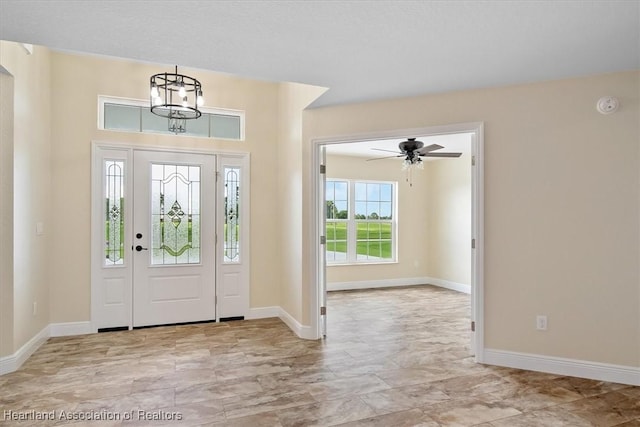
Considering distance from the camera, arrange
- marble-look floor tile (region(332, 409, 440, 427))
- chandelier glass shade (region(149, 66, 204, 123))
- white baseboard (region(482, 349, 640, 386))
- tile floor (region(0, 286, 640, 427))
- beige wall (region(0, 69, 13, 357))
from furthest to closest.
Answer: chandelier glass shade (region(149, 66, 204, 123))
beige wall (region(0, 69, 13, 357))
white baseboard (region(482, 349, 640, 386))
tile floor (region(0, 286, 640, 427))
marble-look floor tile (region(332, 409, 440, 427))

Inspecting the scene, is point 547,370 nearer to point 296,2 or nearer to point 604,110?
point 604,110

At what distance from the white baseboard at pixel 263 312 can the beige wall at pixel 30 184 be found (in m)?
Result: 2.31

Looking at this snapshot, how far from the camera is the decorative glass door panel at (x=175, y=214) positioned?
15.3ft

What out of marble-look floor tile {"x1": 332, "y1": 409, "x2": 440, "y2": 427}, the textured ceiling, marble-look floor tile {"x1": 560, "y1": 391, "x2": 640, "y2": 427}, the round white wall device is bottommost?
marble-look floor tile {"x1": 560, "y1": 391, "x2": 640, "y2": 427}

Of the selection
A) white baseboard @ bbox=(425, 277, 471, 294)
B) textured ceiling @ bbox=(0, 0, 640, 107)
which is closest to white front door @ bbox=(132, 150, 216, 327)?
textured ceiling @ bbox=(0, 0, 640, 107)

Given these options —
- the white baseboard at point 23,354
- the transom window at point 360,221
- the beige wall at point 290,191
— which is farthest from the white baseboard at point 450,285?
the white baseboard at point 23,354

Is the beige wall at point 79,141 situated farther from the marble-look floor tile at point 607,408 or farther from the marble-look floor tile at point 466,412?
the marble-look floor tile at point 607,408

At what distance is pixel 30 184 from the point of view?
12.0ft

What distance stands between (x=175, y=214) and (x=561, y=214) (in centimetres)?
425

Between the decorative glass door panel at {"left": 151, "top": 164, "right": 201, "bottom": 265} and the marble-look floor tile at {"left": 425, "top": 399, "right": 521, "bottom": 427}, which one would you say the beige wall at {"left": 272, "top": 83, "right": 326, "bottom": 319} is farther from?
the marble-look floor tile at {"left": 425, "top": 399, "right": 521, "bottom": 427}

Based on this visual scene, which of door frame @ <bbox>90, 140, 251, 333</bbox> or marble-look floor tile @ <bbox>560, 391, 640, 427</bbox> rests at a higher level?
door frame @ <bbox>90, 140, 251, 333</bbox>

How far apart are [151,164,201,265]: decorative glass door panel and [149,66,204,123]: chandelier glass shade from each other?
56cm

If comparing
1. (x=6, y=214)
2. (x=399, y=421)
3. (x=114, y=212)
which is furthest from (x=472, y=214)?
(x=6, y=214)

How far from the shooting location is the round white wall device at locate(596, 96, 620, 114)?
10.1 feet
